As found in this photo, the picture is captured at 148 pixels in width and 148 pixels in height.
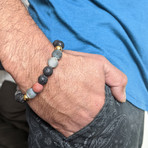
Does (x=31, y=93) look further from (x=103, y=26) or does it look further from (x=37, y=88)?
(x=103, y=26)

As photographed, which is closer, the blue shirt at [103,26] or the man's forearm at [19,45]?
the man's forearm at [19,45]

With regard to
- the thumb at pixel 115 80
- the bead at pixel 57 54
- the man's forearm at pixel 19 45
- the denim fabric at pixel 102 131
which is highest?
the man's forearm at pixel 19 45

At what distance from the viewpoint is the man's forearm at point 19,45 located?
532 millimetres

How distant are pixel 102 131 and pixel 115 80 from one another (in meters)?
0.20

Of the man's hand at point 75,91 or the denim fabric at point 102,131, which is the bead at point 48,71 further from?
the denim fabric at point 102,131

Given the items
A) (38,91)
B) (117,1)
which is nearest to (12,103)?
(38,91)

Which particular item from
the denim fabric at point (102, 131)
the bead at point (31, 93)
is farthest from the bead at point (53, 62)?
the denim fabric at point (102, 131)

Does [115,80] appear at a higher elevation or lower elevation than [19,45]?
lower

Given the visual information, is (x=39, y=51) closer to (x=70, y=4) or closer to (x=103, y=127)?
(x=70, y=4)

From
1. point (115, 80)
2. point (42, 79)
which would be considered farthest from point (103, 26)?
point (42, 79)

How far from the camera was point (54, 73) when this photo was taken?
552 millimetres

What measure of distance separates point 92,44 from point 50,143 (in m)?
0.43

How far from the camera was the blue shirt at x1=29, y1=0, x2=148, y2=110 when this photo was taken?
0.64m

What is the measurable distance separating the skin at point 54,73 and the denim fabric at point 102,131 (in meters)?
0.03
